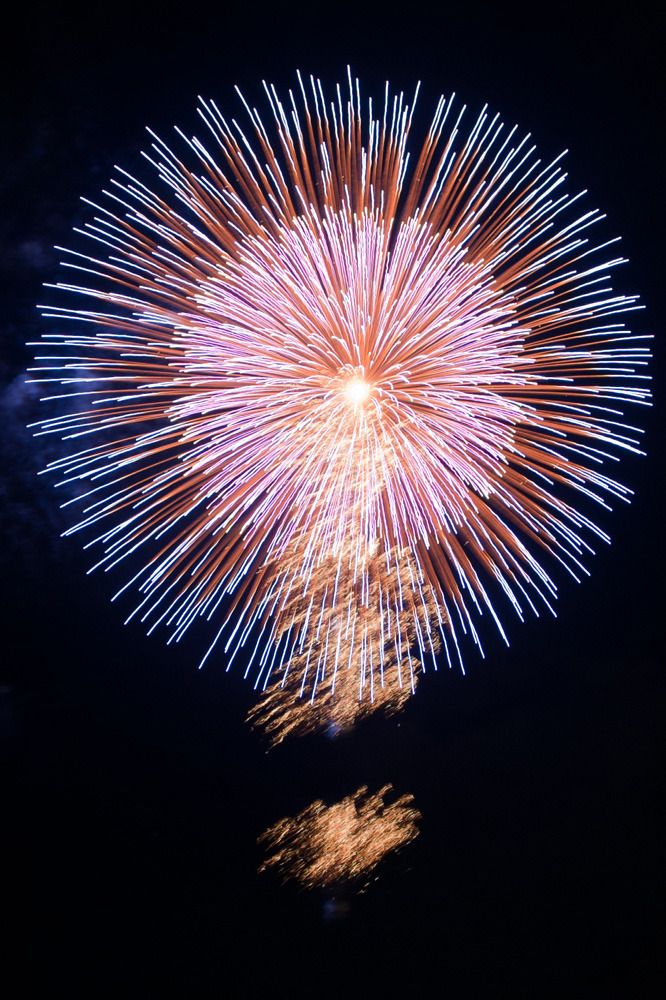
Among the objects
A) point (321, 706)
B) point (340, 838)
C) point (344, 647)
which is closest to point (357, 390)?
point (344, 647)

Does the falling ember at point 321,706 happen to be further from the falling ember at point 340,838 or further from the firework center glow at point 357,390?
the firework center glow at point 357,390

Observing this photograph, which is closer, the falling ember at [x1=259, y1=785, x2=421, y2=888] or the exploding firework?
the exploding firework

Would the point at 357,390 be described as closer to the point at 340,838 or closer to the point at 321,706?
the point at 321,706

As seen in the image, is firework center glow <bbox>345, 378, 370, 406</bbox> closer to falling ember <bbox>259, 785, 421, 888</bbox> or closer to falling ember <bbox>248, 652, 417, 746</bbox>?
falling ember <bbox>248, 652, 417, 746</bbox>

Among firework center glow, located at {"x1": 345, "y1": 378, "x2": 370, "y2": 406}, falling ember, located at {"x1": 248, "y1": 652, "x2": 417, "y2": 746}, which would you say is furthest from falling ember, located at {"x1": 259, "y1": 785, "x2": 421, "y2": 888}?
firework center glow, located at {"x1": 345, "y1": 378, "x2": 370, "y2": 406}

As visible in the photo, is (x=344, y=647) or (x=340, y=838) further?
(x=340, y=838)

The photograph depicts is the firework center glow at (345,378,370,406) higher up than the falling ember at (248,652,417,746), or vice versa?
the firework center glow at (345,378,370,406)
